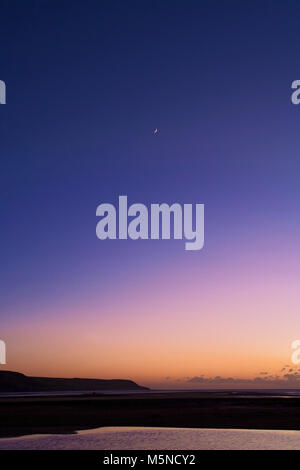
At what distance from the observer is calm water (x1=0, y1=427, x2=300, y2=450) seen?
2750 cm

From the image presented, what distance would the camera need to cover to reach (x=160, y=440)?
98.9 feet

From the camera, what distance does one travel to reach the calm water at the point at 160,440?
27500mm
